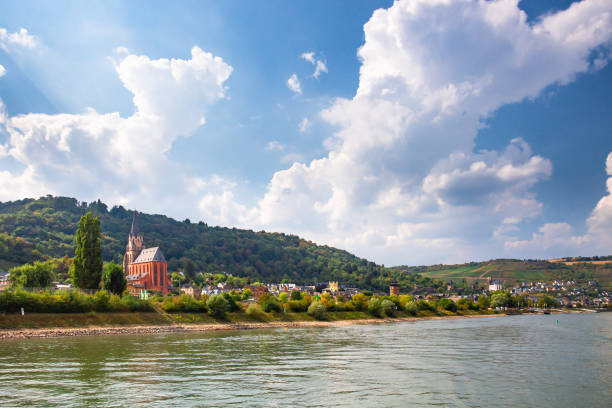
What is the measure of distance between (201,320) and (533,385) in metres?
61.8

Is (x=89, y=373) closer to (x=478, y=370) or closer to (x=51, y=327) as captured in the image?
(x=478, y=370)

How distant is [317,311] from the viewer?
94562mm

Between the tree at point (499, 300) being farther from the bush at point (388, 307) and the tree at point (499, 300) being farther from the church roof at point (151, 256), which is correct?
the church roof at point (151, 256)

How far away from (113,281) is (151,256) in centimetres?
6518

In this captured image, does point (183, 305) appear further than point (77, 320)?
Yes

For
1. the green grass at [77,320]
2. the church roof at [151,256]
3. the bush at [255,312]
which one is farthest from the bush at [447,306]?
the church roof at [151,256]

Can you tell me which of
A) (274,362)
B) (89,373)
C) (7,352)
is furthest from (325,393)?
(7,352)

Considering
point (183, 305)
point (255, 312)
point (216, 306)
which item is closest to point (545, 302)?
point (255, 312)

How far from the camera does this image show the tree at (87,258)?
79500 mm

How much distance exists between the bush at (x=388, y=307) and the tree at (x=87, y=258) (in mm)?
65326

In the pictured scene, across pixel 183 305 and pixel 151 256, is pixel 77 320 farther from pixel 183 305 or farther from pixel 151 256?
pixel 151 256

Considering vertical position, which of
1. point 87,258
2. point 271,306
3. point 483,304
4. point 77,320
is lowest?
point 483,304

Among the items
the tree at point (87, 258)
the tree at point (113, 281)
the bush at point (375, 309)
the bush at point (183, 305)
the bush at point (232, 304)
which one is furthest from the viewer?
the bush at point (375, 309)

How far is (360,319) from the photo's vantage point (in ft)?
332
